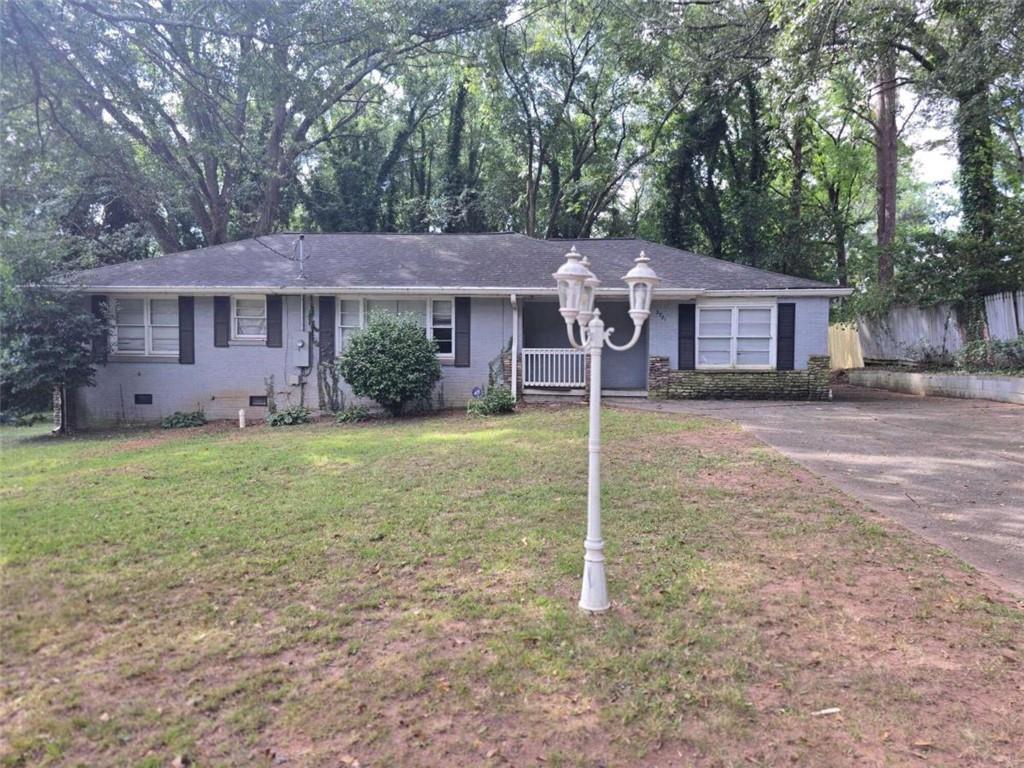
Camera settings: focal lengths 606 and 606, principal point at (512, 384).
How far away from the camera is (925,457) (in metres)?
6.98

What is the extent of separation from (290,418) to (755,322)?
31.7 feet

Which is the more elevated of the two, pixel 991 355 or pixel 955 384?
pixel 991 355

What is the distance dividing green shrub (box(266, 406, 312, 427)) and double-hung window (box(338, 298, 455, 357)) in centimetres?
160

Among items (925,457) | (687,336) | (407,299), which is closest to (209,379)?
(407,299)

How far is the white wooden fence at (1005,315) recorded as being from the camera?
12422 millimetres

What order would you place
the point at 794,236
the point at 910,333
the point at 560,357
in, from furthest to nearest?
the point at 794,236 → the point at 910,333 → the point at 560,357

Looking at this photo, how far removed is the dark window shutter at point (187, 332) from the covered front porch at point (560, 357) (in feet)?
21.9

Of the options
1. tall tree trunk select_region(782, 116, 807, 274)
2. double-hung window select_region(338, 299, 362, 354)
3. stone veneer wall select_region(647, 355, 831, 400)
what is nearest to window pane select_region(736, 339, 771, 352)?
stone veneer wall select_region(647, 355, 831, 400)

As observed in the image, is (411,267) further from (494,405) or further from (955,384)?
(955,384)

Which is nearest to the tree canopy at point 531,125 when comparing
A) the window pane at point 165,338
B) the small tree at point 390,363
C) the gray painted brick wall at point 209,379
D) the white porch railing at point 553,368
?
the window pane at point 165,338

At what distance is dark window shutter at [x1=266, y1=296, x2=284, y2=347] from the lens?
12570 millimetres

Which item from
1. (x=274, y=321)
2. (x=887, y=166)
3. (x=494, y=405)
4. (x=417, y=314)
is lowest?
(x=494, y=405)

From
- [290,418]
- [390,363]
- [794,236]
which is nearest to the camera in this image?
[390,363]

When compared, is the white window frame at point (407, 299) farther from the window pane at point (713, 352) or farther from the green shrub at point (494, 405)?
the window pane at point (713, 352)
